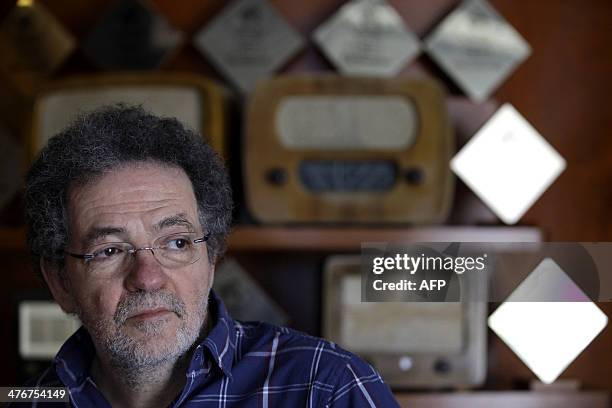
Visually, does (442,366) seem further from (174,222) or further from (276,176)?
(174,222)

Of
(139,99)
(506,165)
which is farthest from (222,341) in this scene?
(506,165)

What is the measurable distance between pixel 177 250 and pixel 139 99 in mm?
686

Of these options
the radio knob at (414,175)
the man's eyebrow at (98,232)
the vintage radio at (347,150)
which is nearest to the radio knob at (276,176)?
the vintage radio at (347,150)

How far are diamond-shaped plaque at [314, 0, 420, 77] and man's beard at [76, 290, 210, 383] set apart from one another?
0.97m

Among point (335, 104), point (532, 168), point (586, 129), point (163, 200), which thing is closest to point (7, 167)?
point (335, 104)

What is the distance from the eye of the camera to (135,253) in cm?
112

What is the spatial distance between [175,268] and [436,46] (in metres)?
1.06

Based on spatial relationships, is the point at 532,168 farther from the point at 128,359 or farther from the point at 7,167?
the point at 7,167

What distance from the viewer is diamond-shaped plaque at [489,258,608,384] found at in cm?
135

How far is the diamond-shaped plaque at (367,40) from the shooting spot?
6.32ft

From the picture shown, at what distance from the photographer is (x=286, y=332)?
1226 mm

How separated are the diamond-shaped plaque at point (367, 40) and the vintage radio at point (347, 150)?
0.23m

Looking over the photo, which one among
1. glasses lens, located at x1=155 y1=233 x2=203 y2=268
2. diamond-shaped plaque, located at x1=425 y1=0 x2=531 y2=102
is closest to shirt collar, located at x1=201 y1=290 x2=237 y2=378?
glasses lens, located at x1=155 y1=233 x2=203 y2=268

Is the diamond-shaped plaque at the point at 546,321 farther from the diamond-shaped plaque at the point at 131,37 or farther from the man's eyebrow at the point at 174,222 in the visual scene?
the diamond-shaped plaque at the point at 131,37
